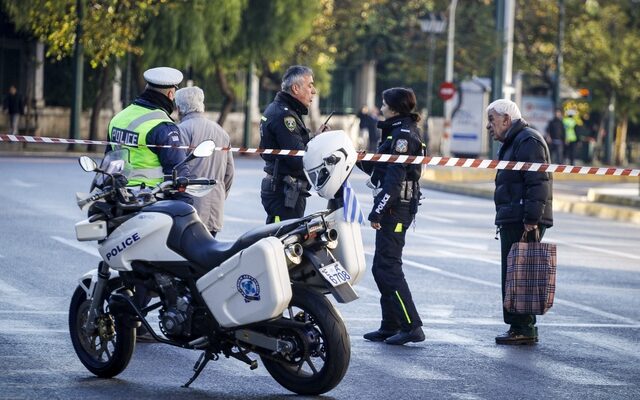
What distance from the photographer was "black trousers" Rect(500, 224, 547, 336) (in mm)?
10672

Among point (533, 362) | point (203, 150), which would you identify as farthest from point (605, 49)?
point (203, 150)

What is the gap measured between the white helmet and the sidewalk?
17589mm

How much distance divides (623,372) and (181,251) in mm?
3070

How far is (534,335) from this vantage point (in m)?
10.7

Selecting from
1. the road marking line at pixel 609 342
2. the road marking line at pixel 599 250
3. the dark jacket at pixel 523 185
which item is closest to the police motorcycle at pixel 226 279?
the dark jacket at pixel 523 185

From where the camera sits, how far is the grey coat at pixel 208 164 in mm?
10844

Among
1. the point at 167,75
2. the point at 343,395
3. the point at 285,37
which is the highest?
the point at 285,37

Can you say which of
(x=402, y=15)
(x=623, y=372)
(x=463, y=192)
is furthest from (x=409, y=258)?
(x=402, y=15)

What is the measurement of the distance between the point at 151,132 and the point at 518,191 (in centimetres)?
275

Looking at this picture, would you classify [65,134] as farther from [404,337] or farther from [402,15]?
[404,337]

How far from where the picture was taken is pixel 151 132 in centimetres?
964

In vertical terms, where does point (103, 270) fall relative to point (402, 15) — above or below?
below

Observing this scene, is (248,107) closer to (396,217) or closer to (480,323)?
(480,323)

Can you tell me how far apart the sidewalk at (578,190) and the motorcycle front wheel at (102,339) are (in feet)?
57.5
